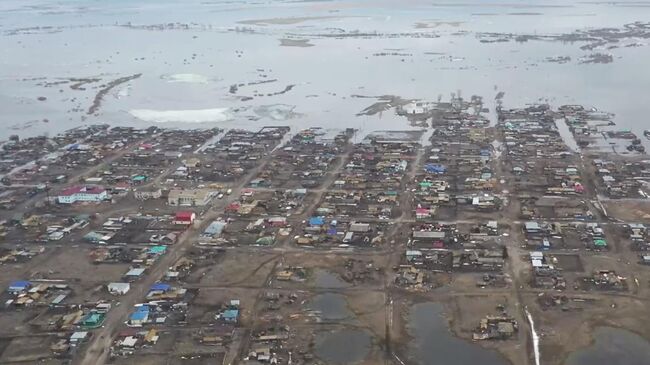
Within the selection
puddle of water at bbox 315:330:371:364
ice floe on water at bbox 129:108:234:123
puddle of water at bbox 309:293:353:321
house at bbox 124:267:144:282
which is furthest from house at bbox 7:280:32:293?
ice floe on water at bbox 129:108:234:123

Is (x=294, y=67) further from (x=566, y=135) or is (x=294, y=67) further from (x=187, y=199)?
(x=187, y=199)

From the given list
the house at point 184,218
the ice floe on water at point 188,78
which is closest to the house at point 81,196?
the house at point 184,218

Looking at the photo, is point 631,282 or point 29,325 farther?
point 631,282

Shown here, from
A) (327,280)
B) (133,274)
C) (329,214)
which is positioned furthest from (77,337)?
(329,214)

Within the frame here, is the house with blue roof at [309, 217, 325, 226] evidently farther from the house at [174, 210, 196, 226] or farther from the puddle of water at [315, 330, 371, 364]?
the puddle of water at [315, 330, 371, 364]

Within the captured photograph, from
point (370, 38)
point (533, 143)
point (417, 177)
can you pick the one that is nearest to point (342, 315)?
point (417, 177)

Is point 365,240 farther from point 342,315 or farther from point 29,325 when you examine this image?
point 29,325
